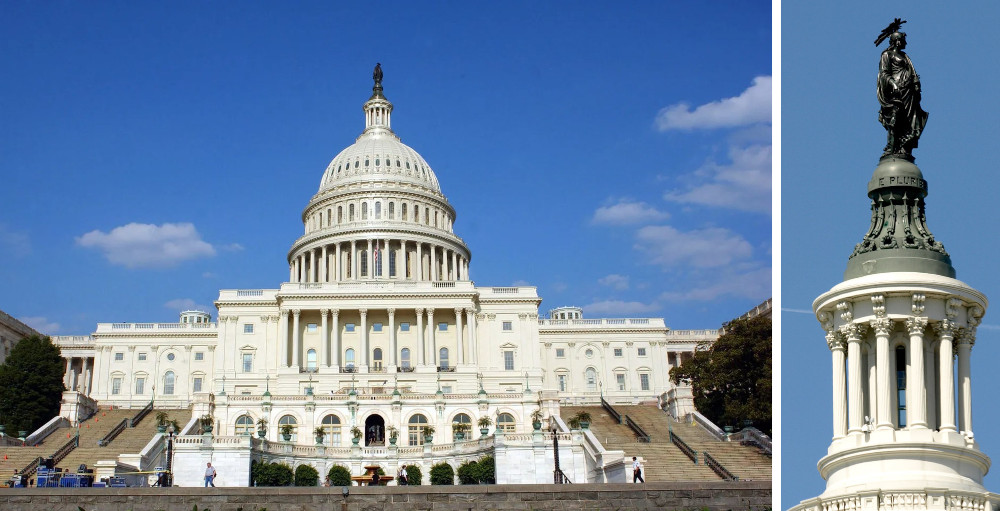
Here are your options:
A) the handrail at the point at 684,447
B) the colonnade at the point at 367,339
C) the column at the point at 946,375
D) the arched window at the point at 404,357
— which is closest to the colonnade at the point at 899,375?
the column at the point at 946,375

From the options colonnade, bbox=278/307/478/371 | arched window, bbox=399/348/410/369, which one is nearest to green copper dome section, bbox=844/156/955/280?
colonnade, bbox=278/307/478/371

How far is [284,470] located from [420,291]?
45473 mm

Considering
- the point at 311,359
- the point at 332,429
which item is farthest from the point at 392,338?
the point at 332,429

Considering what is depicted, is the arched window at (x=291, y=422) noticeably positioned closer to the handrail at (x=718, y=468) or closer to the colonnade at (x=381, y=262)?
the handrail at (x=718, y=468)

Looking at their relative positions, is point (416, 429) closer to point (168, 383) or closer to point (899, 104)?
point (168, 383)

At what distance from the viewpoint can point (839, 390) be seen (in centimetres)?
2075

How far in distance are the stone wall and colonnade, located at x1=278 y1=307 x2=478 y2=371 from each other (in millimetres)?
67369

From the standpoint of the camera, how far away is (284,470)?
62406 mm

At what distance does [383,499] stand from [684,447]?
109 feet

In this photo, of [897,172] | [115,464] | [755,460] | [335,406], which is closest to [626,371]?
[335,406]

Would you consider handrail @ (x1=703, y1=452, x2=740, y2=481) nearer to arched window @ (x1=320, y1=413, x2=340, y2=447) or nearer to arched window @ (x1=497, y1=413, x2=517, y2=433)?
arched window @ (x1=497, y1=413, x2=517, y2=433)

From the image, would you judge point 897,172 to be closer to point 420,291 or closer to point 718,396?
point 718,396

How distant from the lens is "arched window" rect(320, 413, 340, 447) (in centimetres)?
7794

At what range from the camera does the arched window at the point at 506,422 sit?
80750mm
